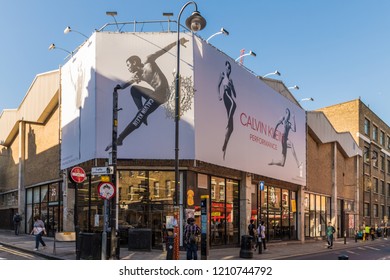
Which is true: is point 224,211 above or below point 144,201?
below

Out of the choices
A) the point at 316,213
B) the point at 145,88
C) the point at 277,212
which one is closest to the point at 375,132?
the point at 277,212

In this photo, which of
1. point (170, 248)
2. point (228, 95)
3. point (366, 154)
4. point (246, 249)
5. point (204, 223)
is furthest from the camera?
point (366, 154)

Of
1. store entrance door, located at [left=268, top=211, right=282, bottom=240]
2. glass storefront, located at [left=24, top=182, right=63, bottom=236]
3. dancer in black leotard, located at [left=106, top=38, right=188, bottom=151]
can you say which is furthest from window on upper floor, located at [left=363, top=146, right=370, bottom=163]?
glass storefront, located at [left=24, top=182, right=63, bottom=236]

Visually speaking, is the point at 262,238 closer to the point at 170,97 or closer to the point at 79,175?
the point at 170,97

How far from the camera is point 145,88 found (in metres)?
20.1

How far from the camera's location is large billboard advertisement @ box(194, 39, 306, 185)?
2083cm

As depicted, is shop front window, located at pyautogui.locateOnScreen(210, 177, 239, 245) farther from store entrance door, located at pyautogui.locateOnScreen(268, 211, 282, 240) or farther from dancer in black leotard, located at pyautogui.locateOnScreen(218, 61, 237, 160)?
store entrance door, located at pyautogui.locateOnScreen(268, 211, 282, 240)

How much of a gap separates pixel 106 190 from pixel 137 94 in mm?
7471

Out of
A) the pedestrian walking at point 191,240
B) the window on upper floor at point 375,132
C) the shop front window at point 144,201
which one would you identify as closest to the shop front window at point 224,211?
the shop front window at point 144,201

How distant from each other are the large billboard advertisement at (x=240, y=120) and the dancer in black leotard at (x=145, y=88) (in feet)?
5.47

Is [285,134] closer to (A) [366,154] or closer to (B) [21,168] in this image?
(A) [366,154]

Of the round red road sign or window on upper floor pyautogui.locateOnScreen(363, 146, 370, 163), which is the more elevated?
window on upper floor pyautogui.locateOnScreen(363, 146, 370, 163)

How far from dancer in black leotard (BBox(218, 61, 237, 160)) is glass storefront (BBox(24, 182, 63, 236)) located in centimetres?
1133
